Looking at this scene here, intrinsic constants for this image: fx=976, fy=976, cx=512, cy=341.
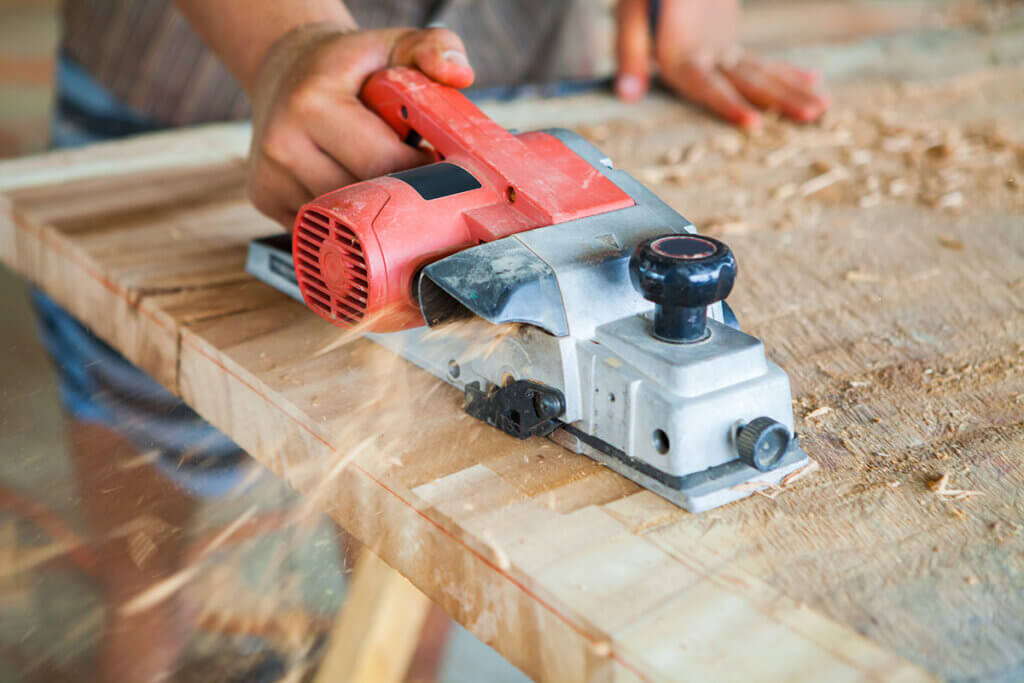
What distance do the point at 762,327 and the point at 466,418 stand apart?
44cm

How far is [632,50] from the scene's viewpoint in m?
2.46

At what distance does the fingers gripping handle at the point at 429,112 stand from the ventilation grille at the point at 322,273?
0.18 metres

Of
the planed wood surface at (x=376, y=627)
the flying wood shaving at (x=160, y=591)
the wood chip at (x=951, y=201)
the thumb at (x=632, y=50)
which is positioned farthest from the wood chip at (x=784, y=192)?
the flying wood shaving at (x=160, y=591)

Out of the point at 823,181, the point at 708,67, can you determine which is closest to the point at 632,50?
the point at 708,67

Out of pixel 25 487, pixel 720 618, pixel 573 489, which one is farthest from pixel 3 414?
pixel 720 618

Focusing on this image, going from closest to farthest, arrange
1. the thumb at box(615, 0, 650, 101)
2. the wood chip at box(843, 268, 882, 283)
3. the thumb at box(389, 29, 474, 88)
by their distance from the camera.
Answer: the thumb at box(389, 29, 474, 88) < the wood chip at box(843, 268, 882, 283) < the thumb at box(615, 0, 650, 101)

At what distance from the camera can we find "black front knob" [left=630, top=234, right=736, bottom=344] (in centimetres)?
87

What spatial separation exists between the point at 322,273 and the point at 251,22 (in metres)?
0.53

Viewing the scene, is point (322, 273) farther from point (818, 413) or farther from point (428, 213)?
point (818, 413)

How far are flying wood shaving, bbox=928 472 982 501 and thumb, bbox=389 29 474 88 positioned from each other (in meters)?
0.73

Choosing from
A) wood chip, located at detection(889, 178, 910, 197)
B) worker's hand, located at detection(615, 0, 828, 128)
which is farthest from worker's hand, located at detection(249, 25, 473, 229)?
worker's hand, located at detection(615, 0, 828, 128)

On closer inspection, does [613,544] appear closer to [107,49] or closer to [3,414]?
[3,414]

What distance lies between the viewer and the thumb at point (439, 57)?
1.25 meters

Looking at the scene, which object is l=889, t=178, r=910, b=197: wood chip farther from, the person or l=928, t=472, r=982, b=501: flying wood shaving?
l=928, t=472, r=982, b=501: flying wood shaving
